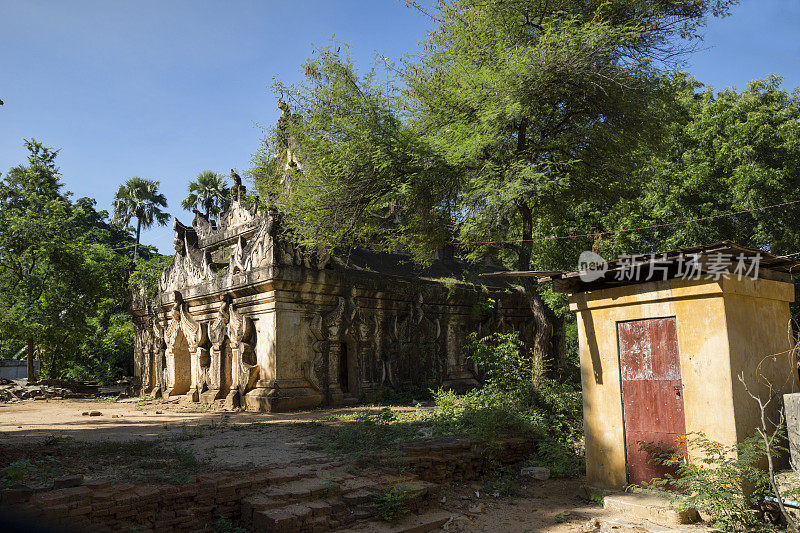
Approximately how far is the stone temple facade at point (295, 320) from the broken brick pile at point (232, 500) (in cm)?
606

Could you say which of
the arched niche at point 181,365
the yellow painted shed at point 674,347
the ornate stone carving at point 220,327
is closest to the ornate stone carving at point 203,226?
the ornate stone carving at point 220,327

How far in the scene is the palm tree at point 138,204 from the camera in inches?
1582

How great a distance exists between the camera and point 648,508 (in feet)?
18.4

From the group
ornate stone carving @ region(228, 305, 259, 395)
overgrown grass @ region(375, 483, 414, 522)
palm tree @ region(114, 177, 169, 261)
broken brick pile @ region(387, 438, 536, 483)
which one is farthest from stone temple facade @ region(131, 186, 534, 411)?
palm tree @ region(114, 177, 169, 261)

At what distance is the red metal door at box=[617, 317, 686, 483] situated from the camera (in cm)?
603

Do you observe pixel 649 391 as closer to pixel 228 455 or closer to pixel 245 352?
pixel 228 455

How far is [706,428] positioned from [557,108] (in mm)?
6839

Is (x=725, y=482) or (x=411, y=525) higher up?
(x=725, y=482)

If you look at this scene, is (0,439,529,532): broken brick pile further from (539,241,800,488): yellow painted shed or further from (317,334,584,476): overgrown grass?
(539,241,800,488): yellow painted shed

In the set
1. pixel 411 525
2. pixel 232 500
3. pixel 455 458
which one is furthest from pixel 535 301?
pixel 232 500

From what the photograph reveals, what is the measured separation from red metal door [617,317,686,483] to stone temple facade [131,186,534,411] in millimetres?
7604

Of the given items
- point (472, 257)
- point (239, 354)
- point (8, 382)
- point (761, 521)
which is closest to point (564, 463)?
point (761, 521)

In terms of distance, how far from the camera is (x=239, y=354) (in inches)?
504

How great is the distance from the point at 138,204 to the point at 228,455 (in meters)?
37.4
